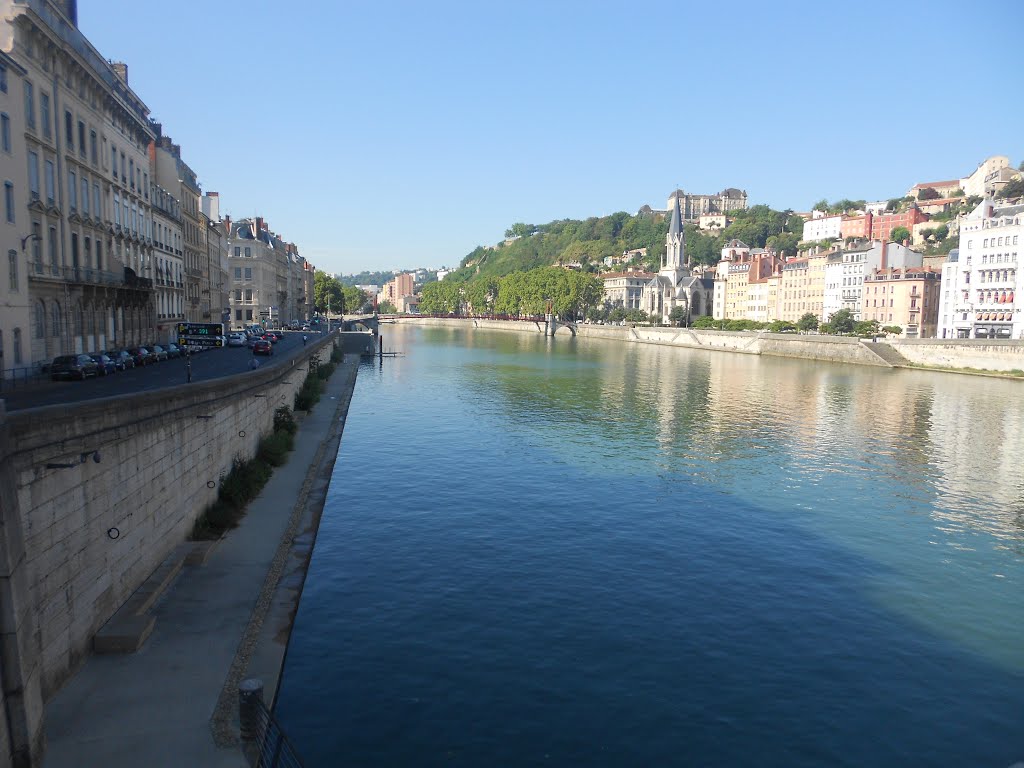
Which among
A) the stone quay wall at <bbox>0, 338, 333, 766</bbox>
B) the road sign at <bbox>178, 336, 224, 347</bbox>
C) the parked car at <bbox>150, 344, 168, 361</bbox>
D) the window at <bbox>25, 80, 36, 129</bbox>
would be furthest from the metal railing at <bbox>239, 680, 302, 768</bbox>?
the parked car at <bbox>150, 344, 168, 361</bbox>

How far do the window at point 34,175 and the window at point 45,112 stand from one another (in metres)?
1.68

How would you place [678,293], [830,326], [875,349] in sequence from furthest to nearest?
[678,293] < [830,326] < [875,349]

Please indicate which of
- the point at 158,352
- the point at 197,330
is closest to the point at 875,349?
the point at 158,352

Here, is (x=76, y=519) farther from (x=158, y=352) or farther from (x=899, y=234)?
(x=899, y=234)

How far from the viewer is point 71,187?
3744 centimetres

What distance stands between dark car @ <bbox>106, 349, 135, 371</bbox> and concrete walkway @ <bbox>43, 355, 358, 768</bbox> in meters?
16.2

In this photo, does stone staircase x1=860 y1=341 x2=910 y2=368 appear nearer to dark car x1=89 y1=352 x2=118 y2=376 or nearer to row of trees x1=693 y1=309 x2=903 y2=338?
row of trees x1=693 y1=309 x2=903 y2=338

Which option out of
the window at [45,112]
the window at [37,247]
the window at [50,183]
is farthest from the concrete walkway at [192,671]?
the window at [45,112]

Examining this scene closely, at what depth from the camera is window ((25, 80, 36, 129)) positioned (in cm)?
3181

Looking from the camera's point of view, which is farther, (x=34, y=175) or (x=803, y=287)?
(x=803, y=287)

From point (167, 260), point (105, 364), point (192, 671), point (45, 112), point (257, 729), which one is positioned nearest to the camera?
point (257, 729)

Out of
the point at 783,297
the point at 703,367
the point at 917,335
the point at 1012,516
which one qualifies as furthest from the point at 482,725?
the point at 783,297

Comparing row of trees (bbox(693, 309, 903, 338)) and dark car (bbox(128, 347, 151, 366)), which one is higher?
row of trees (bbox(693, 309, 903, 338))

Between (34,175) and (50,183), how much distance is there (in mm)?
2075
